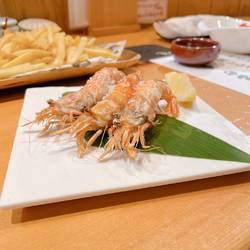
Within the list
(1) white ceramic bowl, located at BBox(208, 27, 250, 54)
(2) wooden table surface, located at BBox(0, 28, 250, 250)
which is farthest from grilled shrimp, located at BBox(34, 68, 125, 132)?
(1) white ceramic bowl, located at BBox(208, 27, 250, 54)

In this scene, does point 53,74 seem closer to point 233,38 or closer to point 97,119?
point 97,119

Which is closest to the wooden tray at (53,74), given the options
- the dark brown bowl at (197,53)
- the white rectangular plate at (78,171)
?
the dark brown bowl at (197,53)

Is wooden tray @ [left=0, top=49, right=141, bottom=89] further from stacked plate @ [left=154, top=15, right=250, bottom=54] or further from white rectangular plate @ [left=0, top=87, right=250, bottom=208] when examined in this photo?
stacked plate @ [left=154, top=15, right=250, bottom=54]

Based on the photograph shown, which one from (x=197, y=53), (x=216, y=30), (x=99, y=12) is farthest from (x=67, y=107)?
(x=99, y=12)

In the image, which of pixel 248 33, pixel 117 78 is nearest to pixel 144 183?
pixel 117 78

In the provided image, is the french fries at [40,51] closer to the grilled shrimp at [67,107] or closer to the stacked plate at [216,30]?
the grilled shrimp at [67,107]

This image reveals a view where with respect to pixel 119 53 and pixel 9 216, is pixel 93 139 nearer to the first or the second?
pixel 9 216
